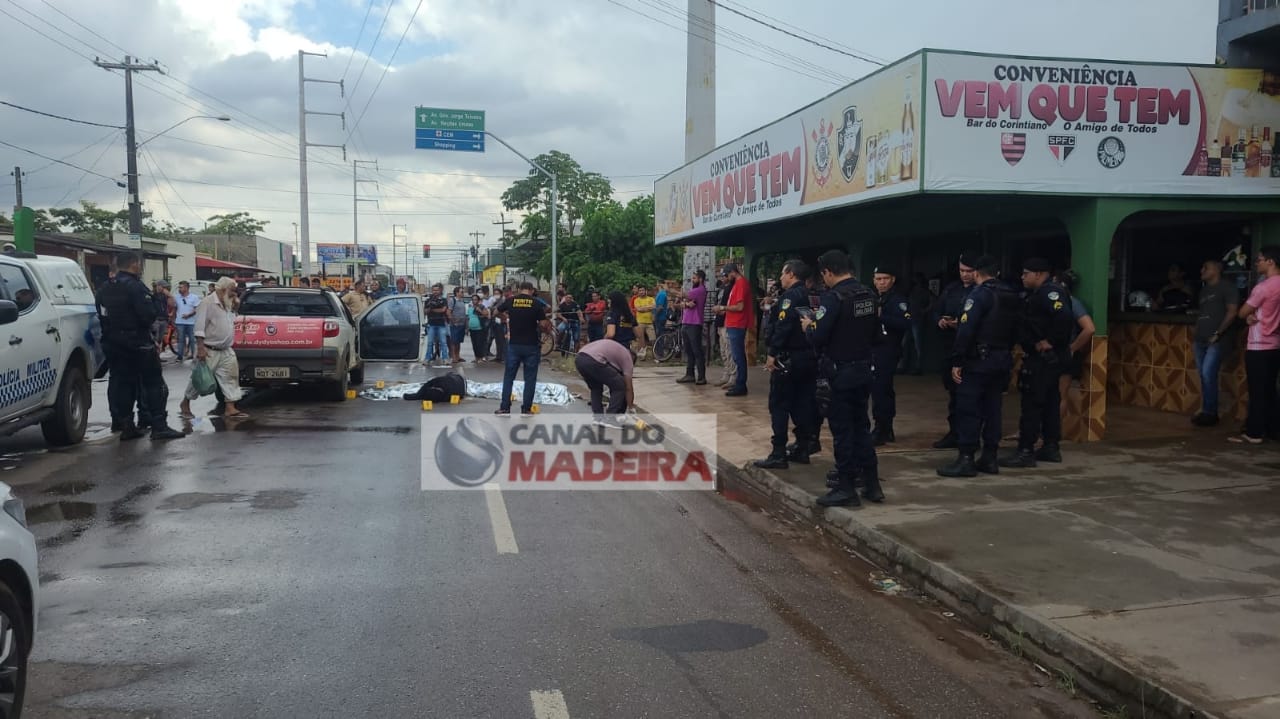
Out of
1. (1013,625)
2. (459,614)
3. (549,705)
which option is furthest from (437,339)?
(549,705)

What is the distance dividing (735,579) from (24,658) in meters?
3.58

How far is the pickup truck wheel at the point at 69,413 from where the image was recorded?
9.59 metres

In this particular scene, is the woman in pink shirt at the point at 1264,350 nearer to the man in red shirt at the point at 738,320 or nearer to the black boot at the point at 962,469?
the black boot at the point at 962,469

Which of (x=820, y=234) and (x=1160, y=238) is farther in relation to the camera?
(x=820, y=234)

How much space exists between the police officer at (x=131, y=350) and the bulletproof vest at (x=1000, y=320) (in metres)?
8.18

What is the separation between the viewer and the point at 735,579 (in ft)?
18.9

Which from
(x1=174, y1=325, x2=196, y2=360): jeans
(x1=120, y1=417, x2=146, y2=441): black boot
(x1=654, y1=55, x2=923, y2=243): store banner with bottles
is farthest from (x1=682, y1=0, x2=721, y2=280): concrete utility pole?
(x1=120, y1=417, x2=146, y2=441): black boot

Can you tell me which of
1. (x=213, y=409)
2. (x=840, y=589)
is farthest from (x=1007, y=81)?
(x=213, y=409)

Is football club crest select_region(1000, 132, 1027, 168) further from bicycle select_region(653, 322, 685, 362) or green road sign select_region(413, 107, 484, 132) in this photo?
green road sign select_region(413, 107, 484, 132)

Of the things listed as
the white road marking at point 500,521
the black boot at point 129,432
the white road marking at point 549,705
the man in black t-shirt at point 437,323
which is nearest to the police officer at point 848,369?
the white road marking at point 500,521

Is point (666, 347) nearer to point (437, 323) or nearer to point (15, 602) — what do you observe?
point (437, 323)

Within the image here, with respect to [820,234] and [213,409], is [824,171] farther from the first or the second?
[213,409]

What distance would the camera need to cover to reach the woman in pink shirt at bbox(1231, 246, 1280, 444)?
355 inches

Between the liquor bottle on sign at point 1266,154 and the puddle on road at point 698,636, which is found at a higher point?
the liquor bottle on sign at point 1266,154
